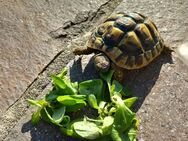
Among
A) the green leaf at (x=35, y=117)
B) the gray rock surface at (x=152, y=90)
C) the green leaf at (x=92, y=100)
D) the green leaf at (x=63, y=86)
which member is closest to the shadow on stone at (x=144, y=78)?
the gray rock surface at (x=152, y=90)

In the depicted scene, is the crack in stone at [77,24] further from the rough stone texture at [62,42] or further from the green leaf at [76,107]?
the green leaf at [76,107]

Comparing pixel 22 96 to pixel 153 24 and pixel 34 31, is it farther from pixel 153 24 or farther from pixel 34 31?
pixel 153 24

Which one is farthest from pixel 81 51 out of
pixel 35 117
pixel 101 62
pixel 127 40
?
pixel 35 117

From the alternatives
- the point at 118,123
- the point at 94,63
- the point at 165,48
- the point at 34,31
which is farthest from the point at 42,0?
the point at 118,123

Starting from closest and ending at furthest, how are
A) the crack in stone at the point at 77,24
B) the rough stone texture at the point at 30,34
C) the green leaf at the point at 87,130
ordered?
the green leaf at the point at 87,130
the rough stone texture at the point at 30,34
the crack in stone at the point at 77,24

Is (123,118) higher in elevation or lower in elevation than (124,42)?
lower

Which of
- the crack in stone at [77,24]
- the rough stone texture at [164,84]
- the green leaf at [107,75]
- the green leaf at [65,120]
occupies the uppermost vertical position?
the crack in stone at [77,24]

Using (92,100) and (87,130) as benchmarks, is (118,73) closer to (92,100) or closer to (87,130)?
(92,100)
